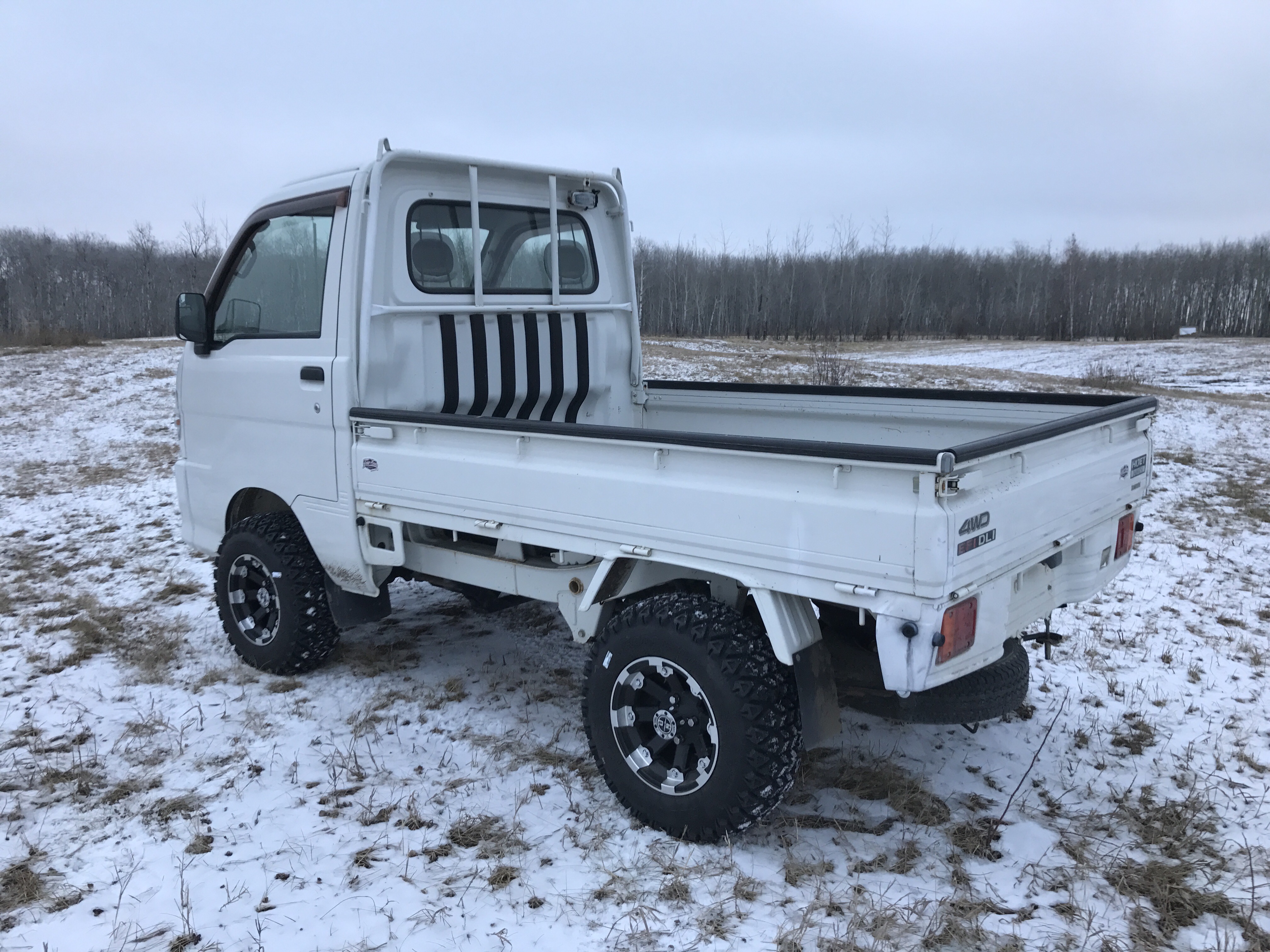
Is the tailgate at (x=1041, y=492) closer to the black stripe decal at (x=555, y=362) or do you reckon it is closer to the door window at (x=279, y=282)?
the black stripe decal at (x=555, y=362)

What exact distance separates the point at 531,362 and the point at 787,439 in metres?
1.93

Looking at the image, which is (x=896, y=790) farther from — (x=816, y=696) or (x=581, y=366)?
(x=581, y=366)

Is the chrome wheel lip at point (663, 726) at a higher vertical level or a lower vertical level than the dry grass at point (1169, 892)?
higher

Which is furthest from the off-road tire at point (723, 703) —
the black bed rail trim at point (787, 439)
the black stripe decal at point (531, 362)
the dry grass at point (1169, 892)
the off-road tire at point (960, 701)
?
the black stripe decal at point (531, 362)

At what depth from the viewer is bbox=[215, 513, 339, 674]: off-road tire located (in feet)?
15.1

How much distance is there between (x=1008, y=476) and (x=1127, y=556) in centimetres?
148

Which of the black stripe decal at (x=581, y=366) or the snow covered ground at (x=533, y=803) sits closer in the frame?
the snow covered ground at (x=533, y=803)

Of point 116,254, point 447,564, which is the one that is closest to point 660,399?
point 447,564

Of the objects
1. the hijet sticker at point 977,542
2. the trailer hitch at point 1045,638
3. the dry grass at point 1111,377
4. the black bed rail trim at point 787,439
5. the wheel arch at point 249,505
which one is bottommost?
the dry grass at point 1111,377

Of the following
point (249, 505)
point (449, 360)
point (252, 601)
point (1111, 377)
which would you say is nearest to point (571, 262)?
point (449, 360)

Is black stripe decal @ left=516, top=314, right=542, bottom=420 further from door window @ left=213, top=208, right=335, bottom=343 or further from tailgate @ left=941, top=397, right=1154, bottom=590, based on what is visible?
tailgate @ left=941, top=397, right=1154, bottom=590

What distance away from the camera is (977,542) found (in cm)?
271

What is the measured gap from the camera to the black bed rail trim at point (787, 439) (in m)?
2.63

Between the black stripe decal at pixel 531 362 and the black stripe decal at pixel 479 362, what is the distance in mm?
218
